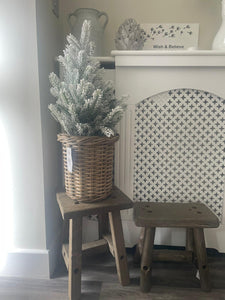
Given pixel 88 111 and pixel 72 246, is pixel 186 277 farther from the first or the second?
pixel 88 111

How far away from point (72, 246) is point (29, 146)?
20.2 inches

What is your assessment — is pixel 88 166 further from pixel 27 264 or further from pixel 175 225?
pixel 27 264

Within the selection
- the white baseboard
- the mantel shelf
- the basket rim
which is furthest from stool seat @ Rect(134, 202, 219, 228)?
the mantel shelf

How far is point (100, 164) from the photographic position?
1.02 metres

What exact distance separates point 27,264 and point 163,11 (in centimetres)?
166

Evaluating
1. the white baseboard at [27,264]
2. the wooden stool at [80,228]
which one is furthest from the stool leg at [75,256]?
the white baseboard at [27,264]

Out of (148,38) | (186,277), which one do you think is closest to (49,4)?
(148,38)

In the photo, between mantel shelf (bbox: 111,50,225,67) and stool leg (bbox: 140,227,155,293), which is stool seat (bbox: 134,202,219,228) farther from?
Result: mantel shelf (bbox: 111,50,225,67)

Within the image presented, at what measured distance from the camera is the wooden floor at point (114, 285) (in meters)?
1.08

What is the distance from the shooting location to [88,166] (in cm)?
100

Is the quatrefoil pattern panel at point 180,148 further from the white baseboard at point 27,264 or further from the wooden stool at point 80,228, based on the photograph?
the white baseboard at point 27,264

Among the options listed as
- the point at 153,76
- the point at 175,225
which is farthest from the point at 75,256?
the point at 153,76

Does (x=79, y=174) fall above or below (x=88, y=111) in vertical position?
below

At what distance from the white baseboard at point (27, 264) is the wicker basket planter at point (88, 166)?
0.40m
